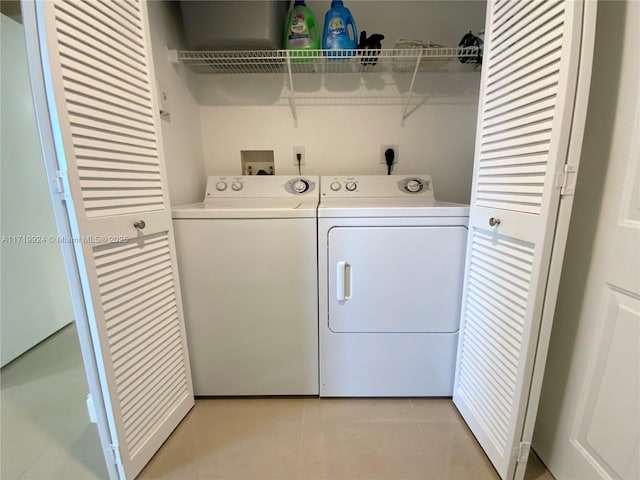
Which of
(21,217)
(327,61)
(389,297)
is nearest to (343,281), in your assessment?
(389,297)

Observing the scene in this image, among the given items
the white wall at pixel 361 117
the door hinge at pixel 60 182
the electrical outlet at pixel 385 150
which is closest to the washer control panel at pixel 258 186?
the white wall at pixel 361 117

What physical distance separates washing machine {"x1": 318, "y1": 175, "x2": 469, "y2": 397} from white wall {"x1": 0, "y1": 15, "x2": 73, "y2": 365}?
200 cm

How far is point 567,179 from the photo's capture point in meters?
0.84

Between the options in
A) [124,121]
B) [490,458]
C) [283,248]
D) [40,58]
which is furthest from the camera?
[283,248]

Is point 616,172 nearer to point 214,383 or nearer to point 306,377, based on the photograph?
point 306,377

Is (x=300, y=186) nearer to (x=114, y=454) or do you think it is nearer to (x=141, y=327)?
(x=141, y=327)

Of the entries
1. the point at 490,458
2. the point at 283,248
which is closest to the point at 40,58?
the point at 283,248

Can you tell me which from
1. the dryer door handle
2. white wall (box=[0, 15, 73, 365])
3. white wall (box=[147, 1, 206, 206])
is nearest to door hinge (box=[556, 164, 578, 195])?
the dryer door handle

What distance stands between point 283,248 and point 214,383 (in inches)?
34.0

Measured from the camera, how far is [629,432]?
2.78 feet

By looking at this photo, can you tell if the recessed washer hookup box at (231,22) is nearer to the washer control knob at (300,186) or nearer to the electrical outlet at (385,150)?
the washer control knob at (300,186)

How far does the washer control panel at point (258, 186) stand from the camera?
69.4 inches

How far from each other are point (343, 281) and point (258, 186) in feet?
2.72

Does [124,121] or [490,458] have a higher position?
[124,121]
